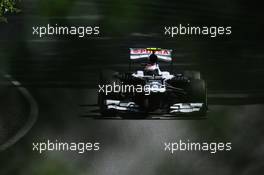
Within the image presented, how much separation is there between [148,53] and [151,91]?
0.43 m

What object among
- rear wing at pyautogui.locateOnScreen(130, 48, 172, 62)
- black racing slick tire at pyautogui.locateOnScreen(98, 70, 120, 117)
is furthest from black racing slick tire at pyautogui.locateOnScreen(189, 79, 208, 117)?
black racing slick tire at pyautogui.locateOnScreen(98, 70, 120, 117)

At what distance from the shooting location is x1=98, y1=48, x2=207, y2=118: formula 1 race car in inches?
334

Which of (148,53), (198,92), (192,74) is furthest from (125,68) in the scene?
(198,92)

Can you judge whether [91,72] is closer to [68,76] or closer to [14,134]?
[68,76]

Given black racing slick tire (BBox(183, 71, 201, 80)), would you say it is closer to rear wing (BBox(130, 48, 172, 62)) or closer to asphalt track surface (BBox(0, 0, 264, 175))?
asphalt track surface (BBox(0, 0, 264, 175))

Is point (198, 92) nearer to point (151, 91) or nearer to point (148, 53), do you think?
point (151, 91)

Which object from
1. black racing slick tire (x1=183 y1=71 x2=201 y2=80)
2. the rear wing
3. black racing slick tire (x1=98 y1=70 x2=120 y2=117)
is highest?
the rear wing

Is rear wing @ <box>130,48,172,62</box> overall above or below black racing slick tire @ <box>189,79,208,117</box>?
above

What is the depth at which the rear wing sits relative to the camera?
8.48 metres

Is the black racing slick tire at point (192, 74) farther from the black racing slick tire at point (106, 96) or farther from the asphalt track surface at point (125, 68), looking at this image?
the black racing slick tire at point (106, 96)

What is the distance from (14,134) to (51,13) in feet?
4.72

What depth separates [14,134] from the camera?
337 inches

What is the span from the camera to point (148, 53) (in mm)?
8492

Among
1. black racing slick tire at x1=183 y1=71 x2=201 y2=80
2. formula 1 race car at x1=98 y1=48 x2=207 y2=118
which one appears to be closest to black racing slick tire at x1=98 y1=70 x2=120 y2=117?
formula 1 race car at x1=98 y1=48 x2=207 y2=118
